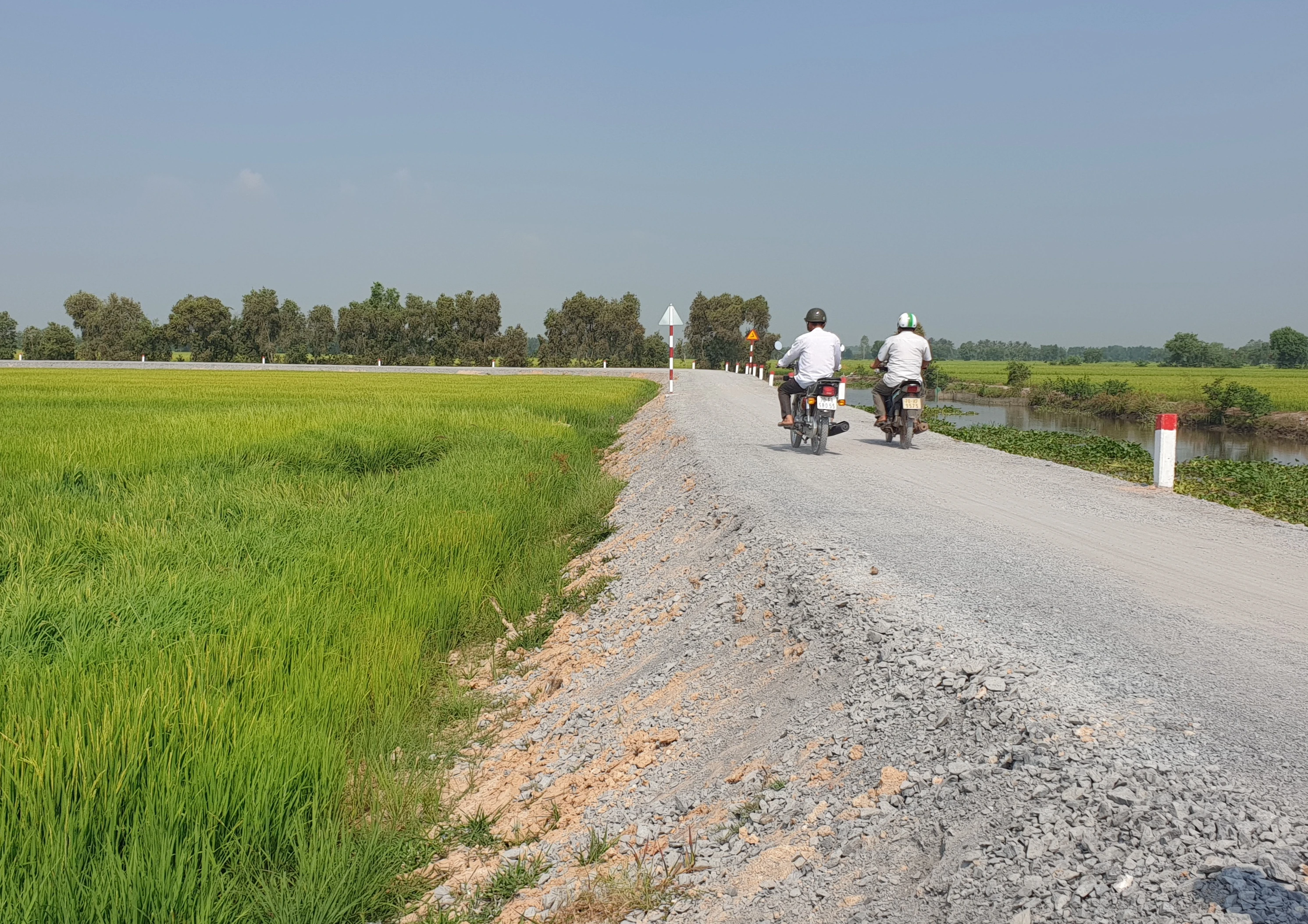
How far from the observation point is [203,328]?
77875 millimetres

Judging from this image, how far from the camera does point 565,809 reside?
13.7 feet

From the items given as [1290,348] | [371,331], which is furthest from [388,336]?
[1290,348]

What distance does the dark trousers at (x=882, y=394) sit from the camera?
13.3 metres

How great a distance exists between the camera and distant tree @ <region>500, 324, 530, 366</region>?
7762cm

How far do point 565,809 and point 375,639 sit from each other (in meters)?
2.05

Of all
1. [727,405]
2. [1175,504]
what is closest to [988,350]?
[727,405]

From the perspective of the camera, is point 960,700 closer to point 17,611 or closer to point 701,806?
point 701,806

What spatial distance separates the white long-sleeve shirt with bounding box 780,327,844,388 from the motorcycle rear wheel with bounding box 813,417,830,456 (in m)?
Result: 0.54

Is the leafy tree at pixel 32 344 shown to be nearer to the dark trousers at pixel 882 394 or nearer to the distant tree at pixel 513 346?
the distant tree at pixel 513 346

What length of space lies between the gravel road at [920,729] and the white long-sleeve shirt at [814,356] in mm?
4658

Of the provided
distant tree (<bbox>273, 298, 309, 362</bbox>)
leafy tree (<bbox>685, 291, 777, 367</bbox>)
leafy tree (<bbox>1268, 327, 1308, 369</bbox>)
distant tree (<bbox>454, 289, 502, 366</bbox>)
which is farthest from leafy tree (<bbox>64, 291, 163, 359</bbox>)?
leafy tree (<bbox>1268, 327, 1308, 369</bbox>)

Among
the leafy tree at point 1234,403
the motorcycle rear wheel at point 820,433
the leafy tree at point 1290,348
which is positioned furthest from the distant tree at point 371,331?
the leafy tree at point 1290,348

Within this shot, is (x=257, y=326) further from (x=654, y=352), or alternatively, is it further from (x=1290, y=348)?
(x=1290, y=348)

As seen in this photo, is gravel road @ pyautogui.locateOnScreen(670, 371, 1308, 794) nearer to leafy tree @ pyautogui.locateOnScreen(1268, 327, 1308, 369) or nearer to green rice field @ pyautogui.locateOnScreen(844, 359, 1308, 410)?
green rice field @ pyautogui.locateOnScreen(844, 359, 1308, 410)
